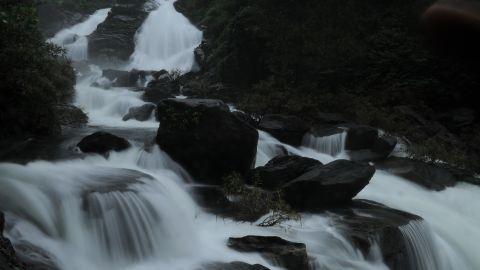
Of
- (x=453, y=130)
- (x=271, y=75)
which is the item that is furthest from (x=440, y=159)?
(x=271, y=75)

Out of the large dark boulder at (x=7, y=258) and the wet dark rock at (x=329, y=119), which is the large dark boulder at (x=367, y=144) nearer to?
the wet dark rock at (x=329, y=119)

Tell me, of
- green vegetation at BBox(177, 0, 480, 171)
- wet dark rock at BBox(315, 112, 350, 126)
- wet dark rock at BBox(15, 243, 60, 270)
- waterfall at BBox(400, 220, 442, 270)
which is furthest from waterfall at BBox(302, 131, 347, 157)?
wet dark rock at BBox(15, 243, 60, 270)

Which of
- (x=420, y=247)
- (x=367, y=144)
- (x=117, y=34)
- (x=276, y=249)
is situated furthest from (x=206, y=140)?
(x=117, y=34)

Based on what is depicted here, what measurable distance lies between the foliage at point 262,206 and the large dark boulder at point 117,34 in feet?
77.3

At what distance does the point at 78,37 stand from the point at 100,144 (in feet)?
81.8

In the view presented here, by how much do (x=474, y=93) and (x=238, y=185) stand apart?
11706mm

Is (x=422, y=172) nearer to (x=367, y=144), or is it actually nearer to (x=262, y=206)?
(x=367, y=144)

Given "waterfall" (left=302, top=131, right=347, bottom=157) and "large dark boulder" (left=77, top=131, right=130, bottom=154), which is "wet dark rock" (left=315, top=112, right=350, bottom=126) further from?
"large dark boulder" (left=77, top=131, right=130, bottom=154)

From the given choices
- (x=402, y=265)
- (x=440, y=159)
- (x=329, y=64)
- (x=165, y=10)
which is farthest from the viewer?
(x=165, y=10)

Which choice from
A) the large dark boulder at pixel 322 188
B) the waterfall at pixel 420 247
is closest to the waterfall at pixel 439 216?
the waterfall at pixel 420 247

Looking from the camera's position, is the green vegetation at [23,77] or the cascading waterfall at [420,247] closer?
the cascading waterfall at [420,247]

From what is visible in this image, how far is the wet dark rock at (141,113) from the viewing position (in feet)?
57.6

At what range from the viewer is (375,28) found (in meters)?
21.1

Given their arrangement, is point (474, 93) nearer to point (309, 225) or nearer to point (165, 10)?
point (309, 225)
